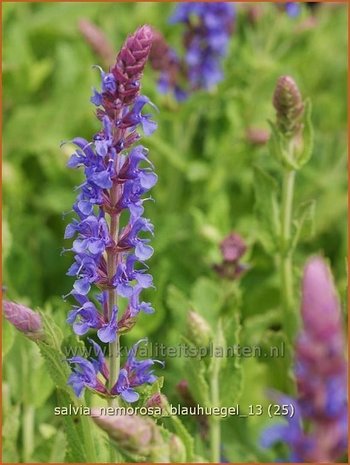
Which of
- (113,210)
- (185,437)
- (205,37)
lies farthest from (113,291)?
(205,37)

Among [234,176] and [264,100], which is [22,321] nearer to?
[234,176]

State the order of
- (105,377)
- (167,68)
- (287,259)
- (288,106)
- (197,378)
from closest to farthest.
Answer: (105,377)
(197,378)
(288,106)
(287,259)
(167,68)

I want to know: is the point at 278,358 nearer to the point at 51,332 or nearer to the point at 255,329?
the point at 255,329

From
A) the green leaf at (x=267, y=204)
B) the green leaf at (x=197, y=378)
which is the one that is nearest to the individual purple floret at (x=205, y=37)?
the green leaf at (x=267, y=204)

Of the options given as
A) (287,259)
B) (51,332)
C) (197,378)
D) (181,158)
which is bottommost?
(197,378)

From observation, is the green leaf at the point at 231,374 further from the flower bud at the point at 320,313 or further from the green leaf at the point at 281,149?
the flower bud at the point at 320,313

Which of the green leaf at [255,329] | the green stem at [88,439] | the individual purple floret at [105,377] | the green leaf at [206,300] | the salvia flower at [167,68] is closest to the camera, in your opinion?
the individual purple floret at [105,377]

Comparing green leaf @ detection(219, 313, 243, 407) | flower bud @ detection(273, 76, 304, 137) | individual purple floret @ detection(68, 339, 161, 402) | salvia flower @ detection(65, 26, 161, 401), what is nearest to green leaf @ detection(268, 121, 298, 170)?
flower bud @ detection(273, 76, 304, 137)
